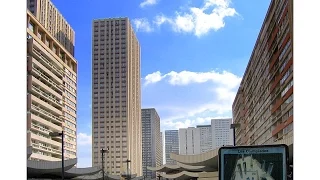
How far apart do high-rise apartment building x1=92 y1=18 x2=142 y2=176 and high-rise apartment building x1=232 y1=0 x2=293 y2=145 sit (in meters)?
6.40

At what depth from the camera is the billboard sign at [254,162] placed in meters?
1.39

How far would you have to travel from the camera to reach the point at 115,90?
79.8ft

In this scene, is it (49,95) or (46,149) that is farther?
(49,95)

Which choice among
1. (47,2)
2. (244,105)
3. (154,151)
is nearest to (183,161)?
(244,105)

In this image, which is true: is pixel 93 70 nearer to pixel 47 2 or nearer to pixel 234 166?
pixel 47 2

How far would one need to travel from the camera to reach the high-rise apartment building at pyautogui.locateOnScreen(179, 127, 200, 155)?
29694 millimetres

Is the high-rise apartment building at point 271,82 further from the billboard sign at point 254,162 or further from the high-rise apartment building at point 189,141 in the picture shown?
the billboard sign at point 254,162

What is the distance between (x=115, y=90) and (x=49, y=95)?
18.2 ft

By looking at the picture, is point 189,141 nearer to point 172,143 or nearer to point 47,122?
point 172,143

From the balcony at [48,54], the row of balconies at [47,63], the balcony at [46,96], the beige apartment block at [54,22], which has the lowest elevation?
the balcony at [46,96]

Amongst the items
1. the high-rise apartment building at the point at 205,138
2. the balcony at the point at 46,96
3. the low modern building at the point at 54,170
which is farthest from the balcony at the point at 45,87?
the high-rise apartment building at the point at 205,138

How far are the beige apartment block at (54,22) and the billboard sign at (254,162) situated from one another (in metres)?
28.8

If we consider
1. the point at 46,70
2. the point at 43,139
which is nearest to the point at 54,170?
the point at 43,139

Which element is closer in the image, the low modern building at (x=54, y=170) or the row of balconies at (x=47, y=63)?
the low modern building at (x=54, y=170)
